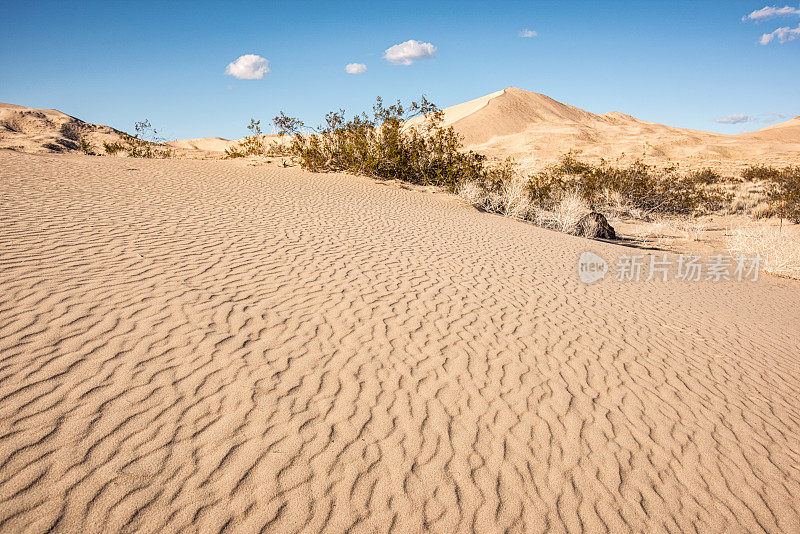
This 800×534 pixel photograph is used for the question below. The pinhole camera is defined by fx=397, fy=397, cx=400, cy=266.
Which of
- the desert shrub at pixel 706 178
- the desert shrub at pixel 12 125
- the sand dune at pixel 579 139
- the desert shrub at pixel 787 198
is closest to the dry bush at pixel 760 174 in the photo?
the desert shrub at pixel 787 198

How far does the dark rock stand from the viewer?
14148mm

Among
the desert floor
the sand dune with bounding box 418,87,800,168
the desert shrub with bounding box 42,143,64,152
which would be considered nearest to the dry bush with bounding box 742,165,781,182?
the sand dune with bounding box 418,87,800,168

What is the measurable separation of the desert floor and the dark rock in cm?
704

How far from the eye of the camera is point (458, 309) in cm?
554

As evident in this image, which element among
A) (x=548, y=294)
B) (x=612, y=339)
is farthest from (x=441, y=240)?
(x=612, y=339)

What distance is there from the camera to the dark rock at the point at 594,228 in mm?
14148

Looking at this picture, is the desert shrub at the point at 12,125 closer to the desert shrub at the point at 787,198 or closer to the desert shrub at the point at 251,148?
the desert shrub at the point at 251,148

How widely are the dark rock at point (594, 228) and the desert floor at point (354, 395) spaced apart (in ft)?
23.1

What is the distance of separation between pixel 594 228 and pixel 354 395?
13132 mm

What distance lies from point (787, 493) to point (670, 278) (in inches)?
288

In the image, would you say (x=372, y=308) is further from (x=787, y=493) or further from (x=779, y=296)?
(x=779, y=296)

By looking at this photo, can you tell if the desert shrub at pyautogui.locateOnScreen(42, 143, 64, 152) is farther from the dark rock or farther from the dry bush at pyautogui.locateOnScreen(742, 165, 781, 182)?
the dry bush at pyautogui.locateOnScreen(742, 165, 781, 182)

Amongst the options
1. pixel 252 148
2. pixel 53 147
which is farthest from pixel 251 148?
pixel 53 147

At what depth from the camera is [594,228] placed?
556 inches
